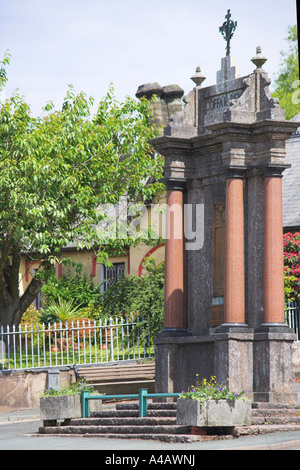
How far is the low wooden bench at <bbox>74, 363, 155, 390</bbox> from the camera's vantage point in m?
22.3

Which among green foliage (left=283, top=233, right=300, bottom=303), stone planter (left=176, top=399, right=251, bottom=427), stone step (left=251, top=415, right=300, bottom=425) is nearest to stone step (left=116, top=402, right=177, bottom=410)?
stone step (left=251, top=415, right=300, bottom=425)

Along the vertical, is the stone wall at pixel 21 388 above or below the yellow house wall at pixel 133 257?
below

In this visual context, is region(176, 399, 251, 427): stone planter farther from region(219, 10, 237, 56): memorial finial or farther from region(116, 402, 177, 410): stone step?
region(219, 10, 237, 56): memorial finial

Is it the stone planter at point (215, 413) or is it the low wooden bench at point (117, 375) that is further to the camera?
the low wooden bench at point (117, 375)

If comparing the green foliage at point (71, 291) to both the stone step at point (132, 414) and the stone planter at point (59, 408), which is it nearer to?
the stone planter at point (59, 408)

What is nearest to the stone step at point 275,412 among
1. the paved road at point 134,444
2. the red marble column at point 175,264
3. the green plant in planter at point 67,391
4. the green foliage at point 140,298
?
the paved road at point 134,444

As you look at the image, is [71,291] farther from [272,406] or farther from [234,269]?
[272,406]

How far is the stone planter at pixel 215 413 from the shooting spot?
1331 cm

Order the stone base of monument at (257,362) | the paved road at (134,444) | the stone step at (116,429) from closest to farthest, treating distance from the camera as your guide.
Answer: the paved road at (134,444) < the stone step at (116,429) < the stone base of monument at (257,362)

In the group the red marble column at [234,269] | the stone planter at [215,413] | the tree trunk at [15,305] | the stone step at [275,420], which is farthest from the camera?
the tree trunk at [15,305]

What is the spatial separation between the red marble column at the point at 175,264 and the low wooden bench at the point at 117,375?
5.27 m

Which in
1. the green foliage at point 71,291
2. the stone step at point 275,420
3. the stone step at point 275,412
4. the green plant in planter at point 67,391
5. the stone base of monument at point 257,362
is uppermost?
the green foliage at point 71,291
